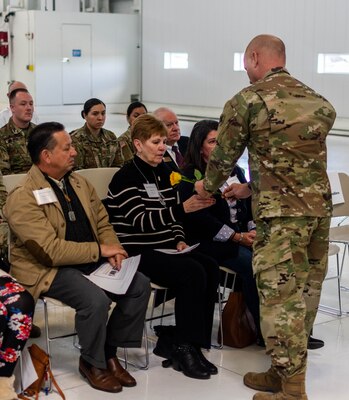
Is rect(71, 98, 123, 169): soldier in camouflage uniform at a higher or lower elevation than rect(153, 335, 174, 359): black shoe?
higher

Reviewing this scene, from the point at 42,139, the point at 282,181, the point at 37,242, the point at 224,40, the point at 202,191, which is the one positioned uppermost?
the point at 224,40

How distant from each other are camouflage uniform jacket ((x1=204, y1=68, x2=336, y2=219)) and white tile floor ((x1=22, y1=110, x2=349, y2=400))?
934mm

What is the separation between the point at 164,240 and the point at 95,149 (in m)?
2.00

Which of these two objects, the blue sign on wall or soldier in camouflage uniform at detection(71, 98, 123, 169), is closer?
soldier in camouflage uniform at detection(71, 98, 123, 169)

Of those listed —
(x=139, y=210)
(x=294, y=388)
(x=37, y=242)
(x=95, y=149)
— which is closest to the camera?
(x=294, y=388)

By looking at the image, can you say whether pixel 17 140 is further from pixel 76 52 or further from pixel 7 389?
pixel 76 52

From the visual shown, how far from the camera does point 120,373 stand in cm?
362

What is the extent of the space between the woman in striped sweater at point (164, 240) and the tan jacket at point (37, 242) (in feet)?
1.24

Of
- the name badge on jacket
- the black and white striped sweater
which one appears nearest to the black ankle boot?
the black and white striped sweater

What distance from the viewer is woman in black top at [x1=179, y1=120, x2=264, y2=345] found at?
4148 millimetres

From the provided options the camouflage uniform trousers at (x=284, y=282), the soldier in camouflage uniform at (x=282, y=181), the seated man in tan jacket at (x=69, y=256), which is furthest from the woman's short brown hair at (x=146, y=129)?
the camouflage uniform trousers at (x=284, y=282)

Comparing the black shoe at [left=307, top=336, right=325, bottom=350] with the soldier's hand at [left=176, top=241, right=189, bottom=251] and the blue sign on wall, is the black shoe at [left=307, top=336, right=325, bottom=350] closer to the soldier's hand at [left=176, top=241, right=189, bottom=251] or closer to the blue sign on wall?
the soldier's hand at [left=176, top=241, right=189, bottom=251]

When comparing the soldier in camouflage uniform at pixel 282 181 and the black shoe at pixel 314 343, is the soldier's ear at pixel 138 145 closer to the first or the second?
the soldier in camouflage uniform at pixel 282 181

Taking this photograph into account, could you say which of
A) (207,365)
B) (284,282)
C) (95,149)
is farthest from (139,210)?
(95,149)
